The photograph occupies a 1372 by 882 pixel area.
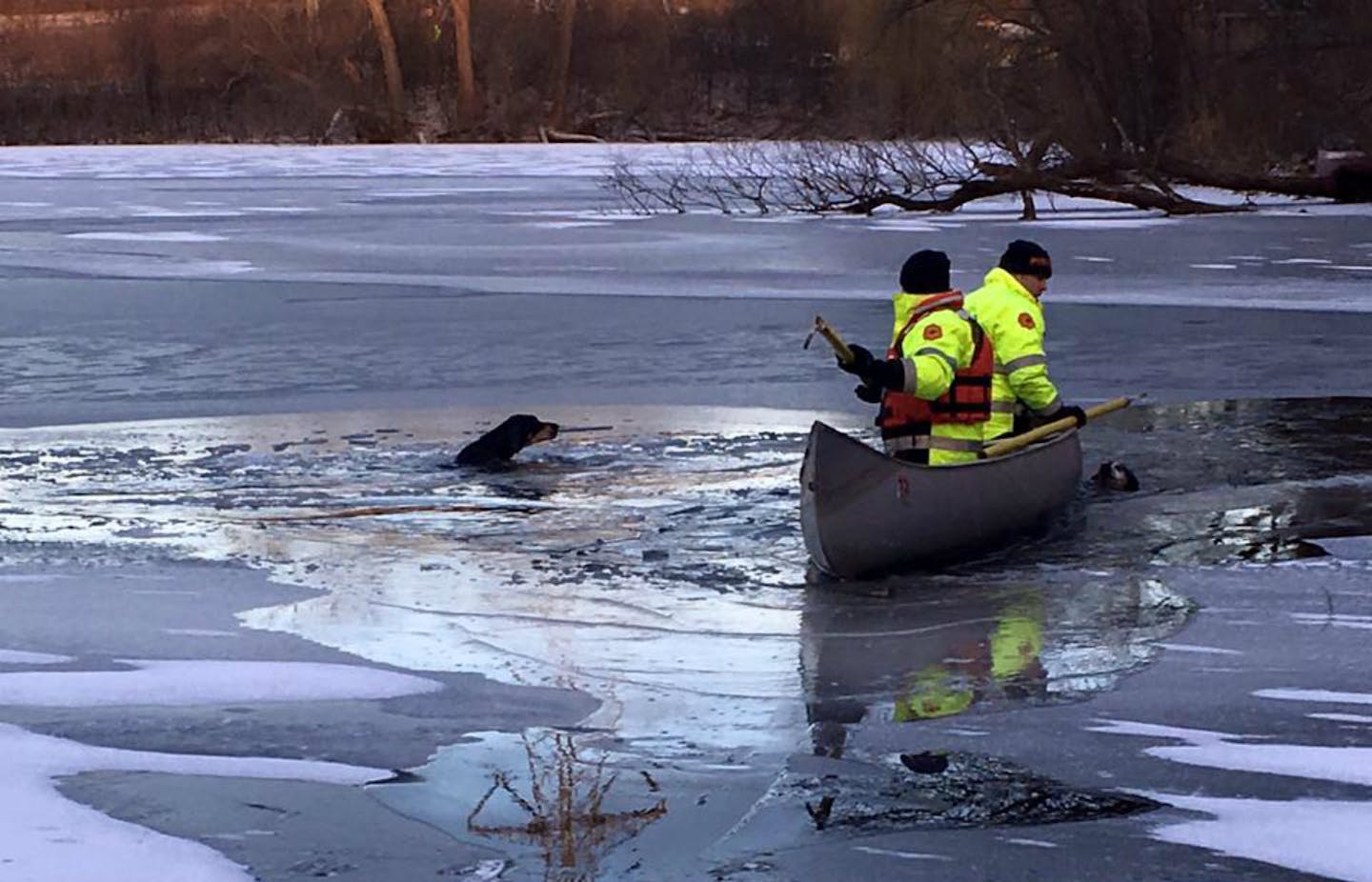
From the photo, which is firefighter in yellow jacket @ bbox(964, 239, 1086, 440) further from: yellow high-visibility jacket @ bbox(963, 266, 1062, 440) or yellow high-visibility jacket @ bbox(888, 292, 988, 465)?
yellow high-visibility jacket @ bbox(888, 292, 988, 465)

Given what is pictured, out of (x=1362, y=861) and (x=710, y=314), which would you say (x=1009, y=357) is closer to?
(x=1362, y=861)

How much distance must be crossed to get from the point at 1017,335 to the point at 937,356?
66cm

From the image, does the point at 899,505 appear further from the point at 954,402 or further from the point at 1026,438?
the point at 1026,438

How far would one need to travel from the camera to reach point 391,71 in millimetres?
52125

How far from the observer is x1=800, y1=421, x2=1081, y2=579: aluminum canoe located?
7262 millimetres

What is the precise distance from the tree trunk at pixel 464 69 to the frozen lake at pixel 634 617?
120 feet

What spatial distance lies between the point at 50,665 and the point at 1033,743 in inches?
105

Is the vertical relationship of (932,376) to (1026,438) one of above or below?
above

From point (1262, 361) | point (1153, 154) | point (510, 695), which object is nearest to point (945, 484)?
point (510, 695)

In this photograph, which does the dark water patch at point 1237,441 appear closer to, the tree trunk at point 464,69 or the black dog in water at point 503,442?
the black dog in water at point 503,442

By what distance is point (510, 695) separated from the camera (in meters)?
5.75

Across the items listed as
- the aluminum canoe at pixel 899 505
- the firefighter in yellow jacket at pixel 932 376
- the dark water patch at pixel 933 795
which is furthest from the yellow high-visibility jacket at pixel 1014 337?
the dark water patch at pixel 933 795

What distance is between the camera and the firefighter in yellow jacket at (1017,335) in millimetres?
8180

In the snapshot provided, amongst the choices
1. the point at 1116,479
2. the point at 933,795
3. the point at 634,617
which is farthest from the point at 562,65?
the point at 933,795
